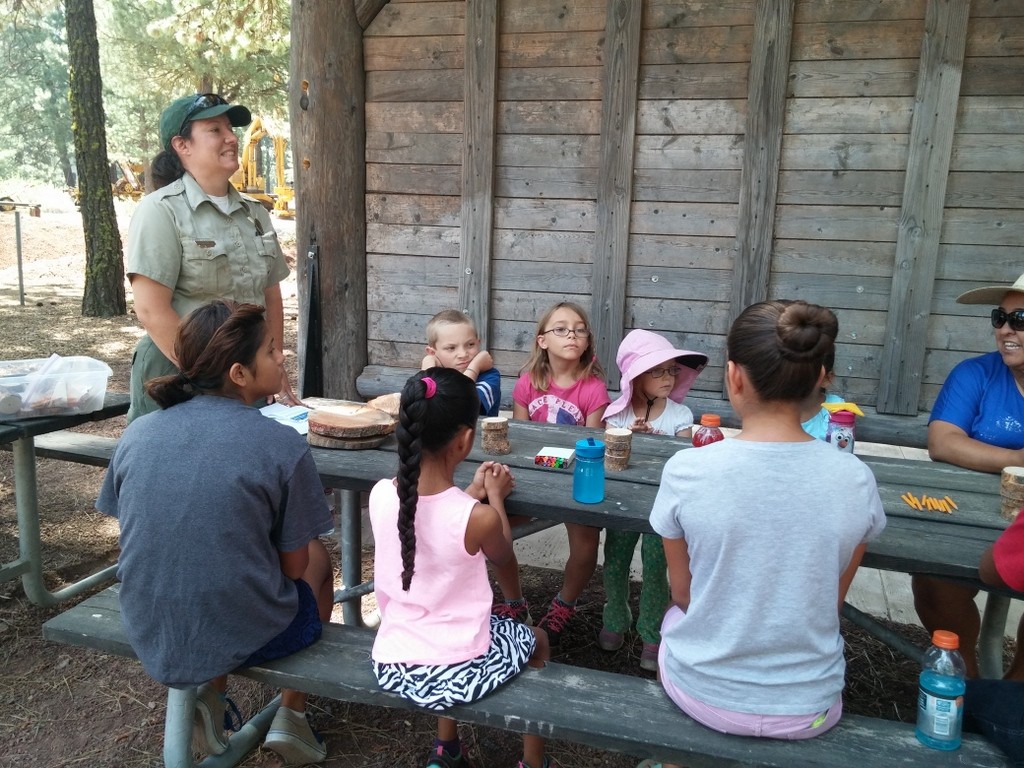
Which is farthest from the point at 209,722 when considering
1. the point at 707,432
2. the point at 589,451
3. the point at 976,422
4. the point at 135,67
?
the point at 135,67

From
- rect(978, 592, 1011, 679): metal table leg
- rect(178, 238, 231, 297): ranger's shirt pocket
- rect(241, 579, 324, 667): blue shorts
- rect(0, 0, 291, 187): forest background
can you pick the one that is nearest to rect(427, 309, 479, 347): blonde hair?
rect(178, 238, 231, 297): ranger's shirt pocket

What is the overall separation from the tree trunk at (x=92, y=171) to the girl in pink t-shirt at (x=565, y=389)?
8682mm

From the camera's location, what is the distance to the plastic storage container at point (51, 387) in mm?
3094

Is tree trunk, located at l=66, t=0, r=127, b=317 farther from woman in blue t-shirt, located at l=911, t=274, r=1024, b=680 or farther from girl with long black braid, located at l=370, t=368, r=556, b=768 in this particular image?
woman in blue t-shirt, located at l=911, t=274, r=1024, b=680

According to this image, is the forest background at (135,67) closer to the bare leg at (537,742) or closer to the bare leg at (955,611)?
the bare leg at (537,742)

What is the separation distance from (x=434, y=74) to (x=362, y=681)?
3.80 meters

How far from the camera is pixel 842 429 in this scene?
2.57m

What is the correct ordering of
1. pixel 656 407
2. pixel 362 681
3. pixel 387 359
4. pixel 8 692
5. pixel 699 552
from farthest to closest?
1. pixel 387 359
2. pixel 656 407
3. pixel 8 692
4. pixel 362 681
5. pixel 699 552

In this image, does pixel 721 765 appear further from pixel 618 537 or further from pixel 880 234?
pixel 880 234

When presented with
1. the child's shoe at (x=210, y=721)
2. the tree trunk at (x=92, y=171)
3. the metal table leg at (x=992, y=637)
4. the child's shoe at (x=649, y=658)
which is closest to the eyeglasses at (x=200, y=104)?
the child's shoe at (x=210, y=721)

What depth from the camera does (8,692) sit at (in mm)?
2867

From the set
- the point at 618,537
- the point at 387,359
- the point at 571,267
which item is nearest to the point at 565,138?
the point at 571,267

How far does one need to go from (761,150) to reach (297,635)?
350cm

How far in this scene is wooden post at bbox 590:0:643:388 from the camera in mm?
4451
